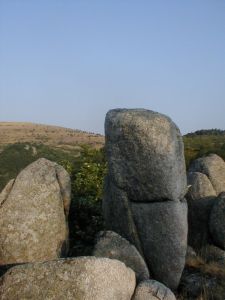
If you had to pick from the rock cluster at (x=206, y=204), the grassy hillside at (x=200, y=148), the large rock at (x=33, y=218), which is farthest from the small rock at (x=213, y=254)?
the grassy hillside at (x=200, y=148)

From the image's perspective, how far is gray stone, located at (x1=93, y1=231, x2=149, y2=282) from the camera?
11539mm

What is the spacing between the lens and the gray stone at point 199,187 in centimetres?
1783

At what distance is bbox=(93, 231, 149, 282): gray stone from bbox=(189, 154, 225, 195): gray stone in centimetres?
798

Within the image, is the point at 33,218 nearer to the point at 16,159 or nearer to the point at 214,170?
the point at 214,170

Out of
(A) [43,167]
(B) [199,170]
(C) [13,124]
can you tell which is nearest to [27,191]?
(A) [43,167]

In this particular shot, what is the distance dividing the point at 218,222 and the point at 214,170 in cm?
411

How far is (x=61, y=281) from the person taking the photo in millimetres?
8641

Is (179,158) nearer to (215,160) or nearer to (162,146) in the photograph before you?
(162,146)

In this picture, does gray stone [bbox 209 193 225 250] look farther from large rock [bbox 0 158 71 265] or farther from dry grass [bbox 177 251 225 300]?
large rock [bbox 0 158 71 265]

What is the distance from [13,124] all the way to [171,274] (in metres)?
115

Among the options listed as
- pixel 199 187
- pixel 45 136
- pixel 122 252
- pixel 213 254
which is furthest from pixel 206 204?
pixel 45 136

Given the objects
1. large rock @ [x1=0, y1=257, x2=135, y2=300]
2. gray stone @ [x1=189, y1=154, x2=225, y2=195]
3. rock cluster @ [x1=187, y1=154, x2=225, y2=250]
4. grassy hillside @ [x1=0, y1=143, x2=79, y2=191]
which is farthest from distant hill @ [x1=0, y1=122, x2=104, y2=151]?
large rock @ [x1=0, y1=257, x2=135, y2=300]

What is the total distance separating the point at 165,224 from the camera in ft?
41.1

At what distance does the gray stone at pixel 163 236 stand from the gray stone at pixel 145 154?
25 centimetres
